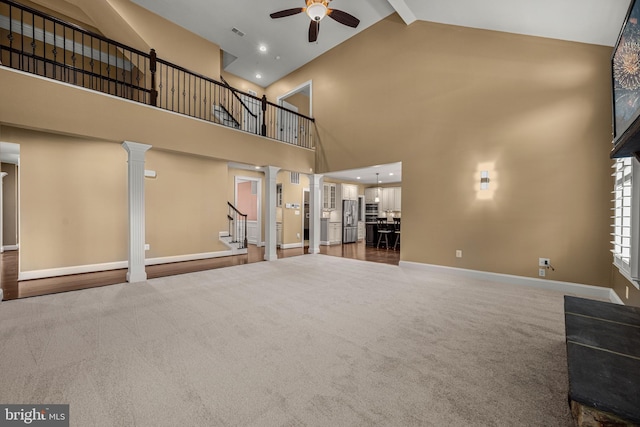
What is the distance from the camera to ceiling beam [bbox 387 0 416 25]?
515 cm

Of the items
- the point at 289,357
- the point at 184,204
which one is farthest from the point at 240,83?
the point at 289,357

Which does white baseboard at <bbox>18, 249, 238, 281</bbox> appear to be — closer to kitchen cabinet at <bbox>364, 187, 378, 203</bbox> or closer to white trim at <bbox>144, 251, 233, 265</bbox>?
white trim at <bbox>144, 251, 233, 265</bbox>

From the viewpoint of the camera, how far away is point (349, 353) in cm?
224

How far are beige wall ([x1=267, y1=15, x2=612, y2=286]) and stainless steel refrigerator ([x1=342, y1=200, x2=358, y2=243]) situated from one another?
136 inches

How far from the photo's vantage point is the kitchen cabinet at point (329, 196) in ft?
31.5

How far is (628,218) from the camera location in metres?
2.89

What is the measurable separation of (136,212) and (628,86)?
6.13m

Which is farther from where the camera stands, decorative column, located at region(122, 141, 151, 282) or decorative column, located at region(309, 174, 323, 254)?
decorative column, located at region(309, 174, 323, 254)

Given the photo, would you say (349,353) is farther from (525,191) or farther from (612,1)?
(612,1)

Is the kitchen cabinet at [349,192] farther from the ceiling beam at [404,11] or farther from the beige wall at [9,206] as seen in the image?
the beige wall at [9,206]

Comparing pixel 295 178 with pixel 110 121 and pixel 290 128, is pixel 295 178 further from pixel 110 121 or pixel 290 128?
pixel 110 121

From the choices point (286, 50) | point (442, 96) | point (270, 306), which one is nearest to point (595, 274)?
point (442, 96)

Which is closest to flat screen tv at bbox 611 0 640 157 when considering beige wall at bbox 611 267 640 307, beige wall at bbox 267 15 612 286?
beige wall at bbox 611 267 640 307

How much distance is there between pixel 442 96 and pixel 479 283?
3.70 metres
